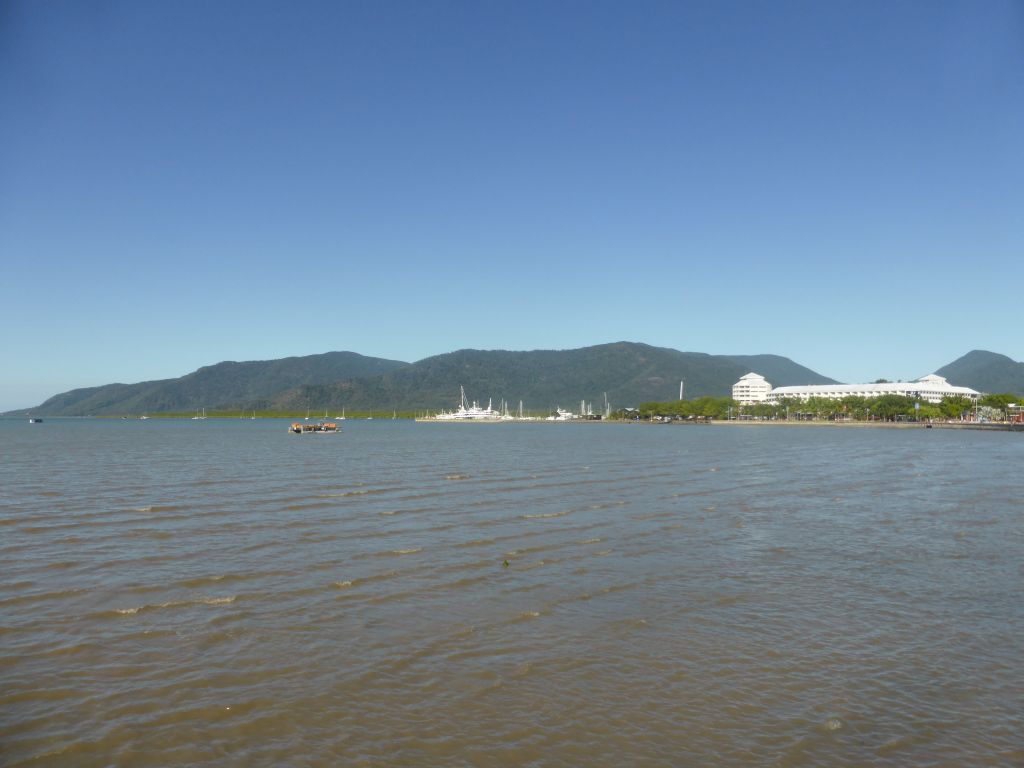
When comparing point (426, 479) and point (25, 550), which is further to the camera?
point (426, 479)

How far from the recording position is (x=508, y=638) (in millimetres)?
12094

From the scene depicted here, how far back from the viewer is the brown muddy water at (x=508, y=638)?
8.44 metres

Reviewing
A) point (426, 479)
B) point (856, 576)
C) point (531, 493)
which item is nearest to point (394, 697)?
point (856, 576)

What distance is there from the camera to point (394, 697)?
9602 millimetres

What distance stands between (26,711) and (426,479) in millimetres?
31228

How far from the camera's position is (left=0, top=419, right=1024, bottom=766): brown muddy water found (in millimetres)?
8438

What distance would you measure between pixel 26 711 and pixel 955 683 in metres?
12.9

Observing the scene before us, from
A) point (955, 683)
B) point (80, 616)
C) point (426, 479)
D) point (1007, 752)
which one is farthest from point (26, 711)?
point (426, 479)

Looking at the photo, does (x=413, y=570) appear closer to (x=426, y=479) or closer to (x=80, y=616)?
(x=80, y=616)

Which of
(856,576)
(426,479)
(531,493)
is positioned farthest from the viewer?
(426,479)

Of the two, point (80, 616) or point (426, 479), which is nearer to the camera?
point (80, 616)

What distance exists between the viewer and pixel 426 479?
40.2 metres

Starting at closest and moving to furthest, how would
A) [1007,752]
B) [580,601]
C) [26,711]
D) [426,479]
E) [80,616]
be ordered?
1. [1007,752]
2. [26,711]
3. [80,616]
4. [580,601]
5. [426,479]

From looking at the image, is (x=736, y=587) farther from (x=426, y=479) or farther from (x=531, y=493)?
(x=426, y=479)
